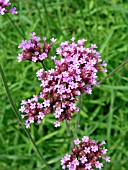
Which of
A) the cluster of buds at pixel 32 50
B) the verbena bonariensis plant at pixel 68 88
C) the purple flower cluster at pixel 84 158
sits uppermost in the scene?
the cluster of buds at pixel 32 50

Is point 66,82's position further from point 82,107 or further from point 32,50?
point 82,107

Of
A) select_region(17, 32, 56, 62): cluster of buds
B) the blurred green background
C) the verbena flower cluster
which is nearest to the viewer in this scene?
the verbena flower cluster

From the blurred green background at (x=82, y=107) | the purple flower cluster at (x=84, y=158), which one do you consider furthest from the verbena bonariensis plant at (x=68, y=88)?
the blurred green background at (x=82, y=107)

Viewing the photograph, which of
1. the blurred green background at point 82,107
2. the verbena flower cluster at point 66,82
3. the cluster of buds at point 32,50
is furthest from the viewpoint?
the blurred green background at point 82,107

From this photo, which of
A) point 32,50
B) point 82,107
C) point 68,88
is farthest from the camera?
point 82,107

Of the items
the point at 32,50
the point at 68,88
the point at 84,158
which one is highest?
the point at 32,50

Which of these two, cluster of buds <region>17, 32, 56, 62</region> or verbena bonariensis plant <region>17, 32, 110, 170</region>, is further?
cluster of buds <region>17, 32, 56, 62</region>

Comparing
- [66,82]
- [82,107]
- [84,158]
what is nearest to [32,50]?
[66,82]

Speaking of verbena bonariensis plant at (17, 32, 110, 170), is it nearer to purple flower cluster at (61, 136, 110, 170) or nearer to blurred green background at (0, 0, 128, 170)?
purple flower cluster at (61, 136, 110, 170)

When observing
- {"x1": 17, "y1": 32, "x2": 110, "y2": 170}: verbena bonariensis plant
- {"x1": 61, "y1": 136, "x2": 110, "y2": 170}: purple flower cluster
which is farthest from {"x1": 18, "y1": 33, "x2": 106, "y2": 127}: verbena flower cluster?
{"x1": 61, "y1": 136, "x2": 110, "y2": 170}: purple flower cluster

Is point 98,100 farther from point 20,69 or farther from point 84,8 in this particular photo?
point 84,8

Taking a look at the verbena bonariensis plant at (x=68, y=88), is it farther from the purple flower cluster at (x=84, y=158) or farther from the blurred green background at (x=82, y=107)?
the blurred green background at (x=82, y=107)
